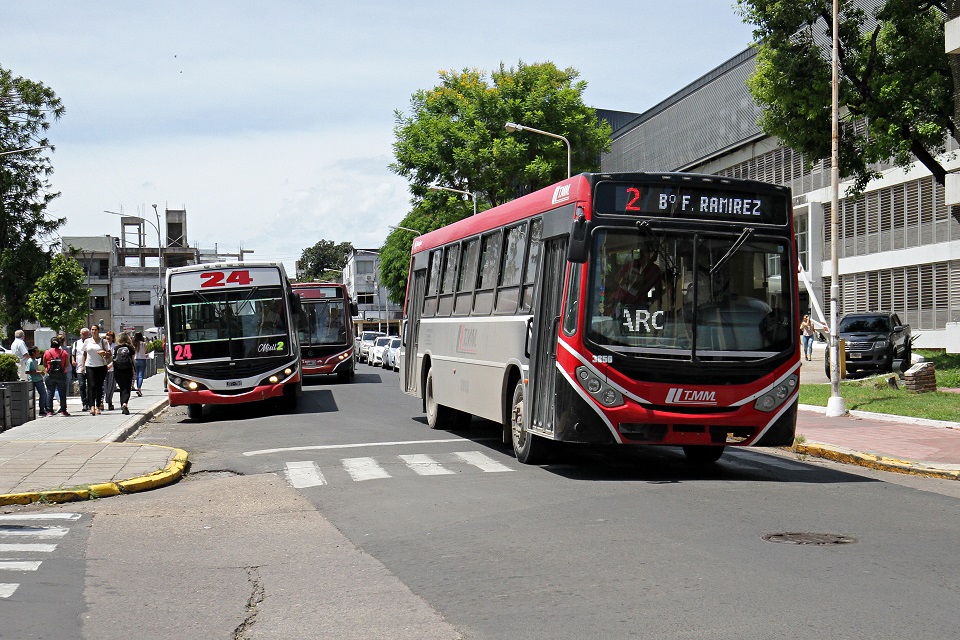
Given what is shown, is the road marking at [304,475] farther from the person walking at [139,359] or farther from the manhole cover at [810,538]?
the person walking at [139,359]

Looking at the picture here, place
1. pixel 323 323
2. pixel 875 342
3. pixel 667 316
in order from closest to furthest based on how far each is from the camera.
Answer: pixel 667 316, pixel 875 342, pixel 323 323

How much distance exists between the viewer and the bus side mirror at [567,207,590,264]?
→ 11438 mm

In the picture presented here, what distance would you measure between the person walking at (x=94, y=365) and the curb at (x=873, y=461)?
45.4 feet

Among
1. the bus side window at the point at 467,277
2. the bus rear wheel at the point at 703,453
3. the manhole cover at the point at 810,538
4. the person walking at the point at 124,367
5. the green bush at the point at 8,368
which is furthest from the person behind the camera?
the person walking at the point at 124,367

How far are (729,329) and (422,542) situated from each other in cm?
475

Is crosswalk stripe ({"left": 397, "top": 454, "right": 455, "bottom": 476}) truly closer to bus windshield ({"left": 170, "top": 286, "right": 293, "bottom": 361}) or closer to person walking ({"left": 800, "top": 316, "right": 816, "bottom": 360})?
bus windshield ({"left": 170, "top": 286, "right": 293, "bottom": 361})

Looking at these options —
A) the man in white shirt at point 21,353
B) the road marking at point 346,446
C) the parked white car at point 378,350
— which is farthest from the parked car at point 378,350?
the road marking at point 346,446

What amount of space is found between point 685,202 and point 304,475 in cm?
541

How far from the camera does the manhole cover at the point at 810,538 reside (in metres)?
8.13

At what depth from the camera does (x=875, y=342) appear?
3011 centimetres

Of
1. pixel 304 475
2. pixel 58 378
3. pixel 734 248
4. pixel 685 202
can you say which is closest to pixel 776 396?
pixel 734 248

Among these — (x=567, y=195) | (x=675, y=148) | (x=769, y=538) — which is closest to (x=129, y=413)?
(x=567, y=195)

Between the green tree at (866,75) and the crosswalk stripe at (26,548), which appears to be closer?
the crosswalk stripe at (26,548)

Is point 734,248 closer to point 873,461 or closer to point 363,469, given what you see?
point 873,461
